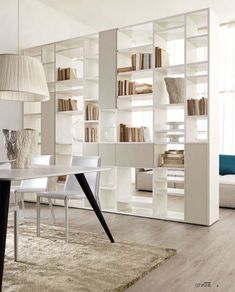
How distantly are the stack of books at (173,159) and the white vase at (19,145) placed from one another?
2.03 metres

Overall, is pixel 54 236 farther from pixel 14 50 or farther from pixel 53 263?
pixel 14 50

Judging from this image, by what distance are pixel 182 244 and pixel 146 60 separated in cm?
252

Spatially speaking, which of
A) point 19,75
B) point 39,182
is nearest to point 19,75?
point 19,75

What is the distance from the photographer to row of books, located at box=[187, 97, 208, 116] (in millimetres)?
4438

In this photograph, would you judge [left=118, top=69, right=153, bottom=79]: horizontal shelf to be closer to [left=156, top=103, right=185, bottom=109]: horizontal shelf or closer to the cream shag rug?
[left=156, top=103, right=185, bottom=109]: horizontal shelf

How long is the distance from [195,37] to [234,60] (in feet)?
10.7

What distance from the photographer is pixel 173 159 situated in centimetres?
469

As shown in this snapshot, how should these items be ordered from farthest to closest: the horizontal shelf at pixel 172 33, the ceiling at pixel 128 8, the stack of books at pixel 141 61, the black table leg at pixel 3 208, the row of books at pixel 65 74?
1. the ceiling at pixel 128 8
2. the row of books at pixel 65 74
3. the stack of books at pixel 141 61
4. the horizontal shelf at pixel 172 33
5. the black table leg at pixel 3 208

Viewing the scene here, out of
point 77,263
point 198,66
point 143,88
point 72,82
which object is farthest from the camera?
point 72,82

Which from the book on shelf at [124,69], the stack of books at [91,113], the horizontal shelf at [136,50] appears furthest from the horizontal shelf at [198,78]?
the stack of books at [91,113]

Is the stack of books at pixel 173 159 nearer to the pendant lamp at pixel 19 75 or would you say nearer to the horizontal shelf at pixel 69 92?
the horizontal shelf at pixel 69 92

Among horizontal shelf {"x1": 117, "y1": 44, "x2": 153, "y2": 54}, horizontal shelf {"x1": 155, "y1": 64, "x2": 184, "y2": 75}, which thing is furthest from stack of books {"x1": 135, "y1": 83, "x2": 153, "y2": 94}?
horizontal shelf {"x1": 117, "y1": 44, "x2": 153, "y2": 54}

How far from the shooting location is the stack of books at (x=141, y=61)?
4.92 m

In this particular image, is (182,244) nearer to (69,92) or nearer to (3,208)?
(3,208)
